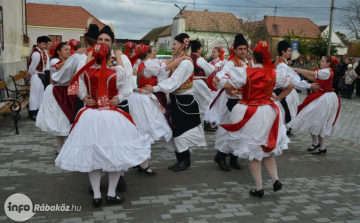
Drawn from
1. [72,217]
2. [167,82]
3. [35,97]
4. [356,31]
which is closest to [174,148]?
[167,82]

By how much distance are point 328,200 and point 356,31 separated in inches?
1167

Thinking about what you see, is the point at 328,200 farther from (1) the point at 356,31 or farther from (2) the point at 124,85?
(1) the point at 356,31

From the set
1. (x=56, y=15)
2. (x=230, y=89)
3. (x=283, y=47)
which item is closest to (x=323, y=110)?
(x=283, y=47)

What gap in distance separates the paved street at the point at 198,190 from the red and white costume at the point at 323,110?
52cm

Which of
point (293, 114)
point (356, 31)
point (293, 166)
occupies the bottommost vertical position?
point (293, 166)

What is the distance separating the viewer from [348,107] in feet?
49.5

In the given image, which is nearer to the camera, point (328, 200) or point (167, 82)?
point (328, 200)

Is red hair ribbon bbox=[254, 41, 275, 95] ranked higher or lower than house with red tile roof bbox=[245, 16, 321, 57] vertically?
lower

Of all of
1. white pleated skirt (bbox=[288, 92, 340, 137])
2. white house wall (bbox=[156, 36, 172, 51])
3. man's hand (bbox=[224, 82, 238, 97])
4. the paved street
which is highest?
white house wall (bbox=[156, 36, 172, 51])

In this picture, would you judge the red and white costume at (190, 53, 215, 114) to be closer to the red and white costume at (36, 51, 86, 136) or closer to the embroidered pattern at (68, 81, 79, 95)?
the red and white costume at (36, 51, 86, 136)

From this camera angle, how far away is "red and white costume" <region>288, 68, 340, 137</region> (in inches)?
288

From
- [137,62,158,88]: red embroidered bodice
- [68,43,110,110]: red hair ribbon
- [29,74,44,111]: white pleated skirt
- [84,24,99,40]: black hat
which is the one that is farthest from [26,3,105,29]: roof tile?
[68,43,110,110]: red hair ribbon

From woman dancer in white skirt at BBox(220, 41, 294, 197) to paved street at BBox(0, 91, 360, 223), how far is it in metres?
0.49

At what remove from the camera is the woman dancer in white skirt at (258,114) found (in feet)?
15.9
